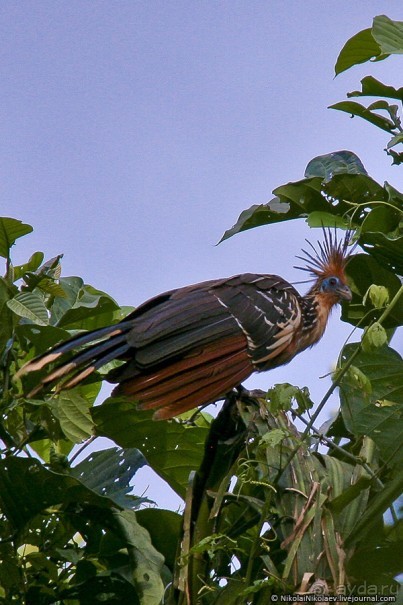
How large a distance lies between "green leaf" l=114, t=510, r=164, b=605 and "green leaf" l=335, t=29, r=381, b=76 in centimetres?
170

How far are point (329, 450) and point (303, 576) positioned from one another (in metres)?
0.66

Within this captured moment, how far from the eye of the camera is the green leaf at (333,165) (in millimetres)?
3619

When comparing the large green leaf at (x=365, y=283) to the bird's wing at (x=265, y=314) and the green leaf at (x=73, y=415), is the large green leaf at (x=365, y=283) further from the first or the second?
the green leaf at (x=73, y=415)

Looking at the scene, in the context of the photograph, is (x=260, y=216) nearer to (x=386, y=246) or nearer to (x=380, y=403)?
(x=386, y=246)

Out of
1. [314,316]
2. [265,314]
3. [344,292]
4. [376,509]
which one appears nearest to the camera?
[376,509]

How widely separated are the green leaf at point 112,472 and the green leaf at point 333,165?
4.34ft

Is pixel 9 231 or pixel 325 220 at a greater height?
pixel 9 231

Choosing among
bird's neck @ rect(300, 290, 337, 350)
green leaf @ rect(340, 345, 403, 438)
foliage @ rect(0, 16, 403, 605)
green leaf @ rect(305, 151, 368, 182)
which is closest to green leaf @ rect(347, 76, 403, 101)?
foliage @ rect(0, 16, 403, 605)

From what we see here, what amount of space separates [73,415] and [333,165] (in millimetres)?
1470

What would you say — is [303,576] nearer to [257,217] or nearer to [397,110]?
[257,217]

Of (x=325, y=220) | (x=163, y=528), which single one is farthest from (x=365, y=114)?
(x=163, y=528)

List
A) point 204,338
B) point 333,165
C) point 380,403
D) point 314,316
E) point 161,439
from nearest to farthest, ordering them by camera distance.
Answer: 1. point 380,403
2. point 161,439
3. point 204,338
4. point 333,165
5. point 314,316

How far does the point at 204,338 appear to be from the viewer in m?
3.49

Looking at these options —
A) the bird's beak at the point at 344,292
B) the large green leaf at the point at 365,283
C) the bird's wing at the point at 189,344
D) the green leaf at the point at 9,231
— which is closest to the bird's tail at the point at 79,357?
the bird's wing at the point at 189,344
